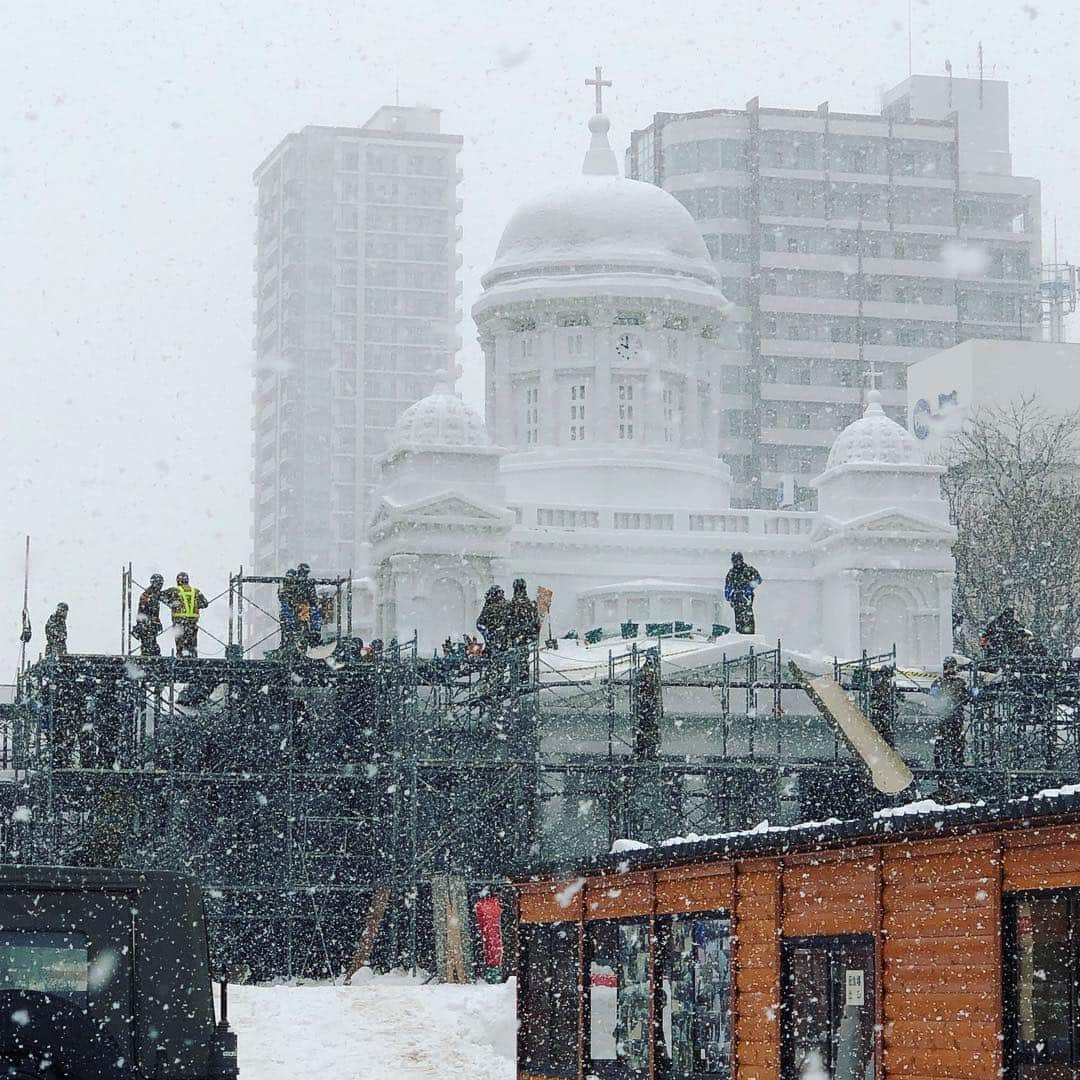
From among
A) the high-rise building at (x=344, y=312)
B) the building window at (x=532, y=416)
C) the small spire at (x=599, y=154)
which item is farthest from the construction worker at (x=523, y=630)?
the high-rise building at (x=344, y=312)

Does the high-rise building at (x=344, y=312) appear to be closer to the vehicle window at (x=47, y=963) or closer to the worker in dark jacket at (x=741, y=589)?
the worker in dark jacket at (x=741, y=589)

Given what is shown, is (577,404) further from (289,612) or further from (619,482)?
(289,612)

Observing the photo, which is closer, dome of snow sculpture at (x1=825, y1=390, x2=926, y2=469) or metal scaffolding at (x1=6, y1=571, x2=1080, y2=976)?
metal scaffolding at (x1=6, y1=571, x2=1080, y2=976)

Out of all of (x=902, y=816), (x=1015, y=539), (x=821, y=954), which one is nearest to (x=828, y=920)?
(x=821, y=954)

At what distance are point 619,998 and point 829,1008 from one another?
3406 millimetres

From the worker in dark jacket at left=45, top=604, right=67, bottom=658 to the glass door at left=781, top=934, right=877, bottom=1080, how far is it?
919 inches

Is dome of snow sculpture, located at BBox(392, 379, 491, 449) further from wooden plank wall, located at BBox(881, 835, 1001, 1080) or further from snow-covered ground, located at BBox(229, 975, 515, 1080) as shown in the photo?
wooden plank wall, located at BBox(881, 835, 1001, 1080)

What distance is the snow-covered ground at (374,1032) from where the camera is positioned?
25266mm

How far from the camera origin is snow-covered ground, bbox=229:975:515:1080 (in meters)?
25.3

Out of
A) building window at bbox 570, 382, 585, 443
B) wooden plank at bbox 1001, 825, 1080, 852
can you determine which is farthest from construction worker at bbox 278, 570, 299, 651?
building window at bbox 570, 382, 585, 443

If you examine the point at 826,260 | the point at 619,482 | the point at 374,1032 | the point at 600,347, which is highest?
the point at 826,260

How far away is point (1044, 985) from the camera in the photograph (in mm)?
15344

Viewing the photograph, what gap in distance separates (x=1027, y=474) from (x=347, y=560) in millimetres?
75644

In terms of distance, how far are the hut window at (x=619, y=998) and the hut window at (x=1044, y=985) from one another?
18.3 ft
